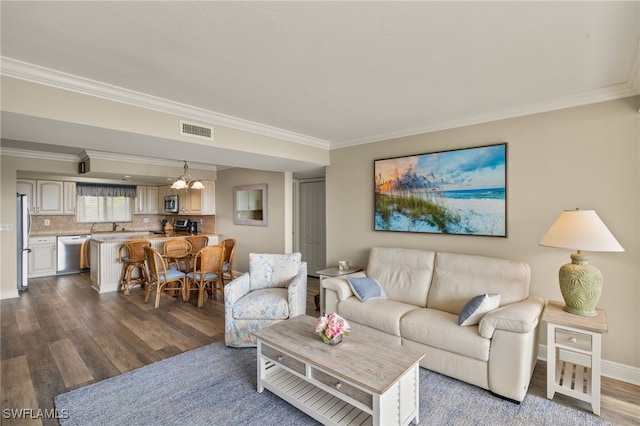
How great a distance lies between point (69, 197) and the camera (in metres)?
6.84

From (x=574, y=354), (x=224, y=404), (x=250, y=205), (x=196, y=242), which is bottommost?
(x=224, y=404)

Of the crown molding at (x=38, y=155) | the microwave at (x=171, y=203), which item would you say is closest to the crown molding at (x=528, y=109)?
the microwave at (x=171, y=203)

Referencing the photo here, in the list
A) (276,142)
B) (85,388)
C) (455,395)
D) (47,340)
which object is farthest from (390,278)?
(47,340)

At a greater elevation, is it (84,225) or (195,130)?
(195,130)

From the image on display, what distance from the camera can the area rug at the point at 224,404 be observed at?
2.09 metres

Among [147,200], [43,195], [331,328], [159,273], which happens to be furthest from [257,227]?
[43,195]

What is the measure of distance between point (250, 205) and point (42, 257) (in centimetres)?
452

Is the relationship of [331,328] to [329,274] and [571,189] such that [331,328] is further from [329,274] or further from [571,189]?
[571,189]

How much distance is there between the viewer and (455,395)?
2.37 meters

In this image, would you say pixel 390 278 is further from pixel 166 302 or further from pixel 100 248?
pixel 100 248

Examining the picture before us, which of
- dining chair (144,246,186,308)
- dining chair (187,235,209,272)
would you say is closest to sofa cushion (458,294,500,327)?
dining chair (144,246,186,308)

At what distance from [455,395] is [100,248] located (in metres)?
5.66

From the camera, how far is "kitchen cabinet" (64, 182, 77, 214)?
22.3 feet

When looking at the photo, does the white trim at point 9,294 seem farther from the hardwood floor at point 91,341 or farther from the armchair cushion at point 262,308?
the armchair cushion at point 262,308
